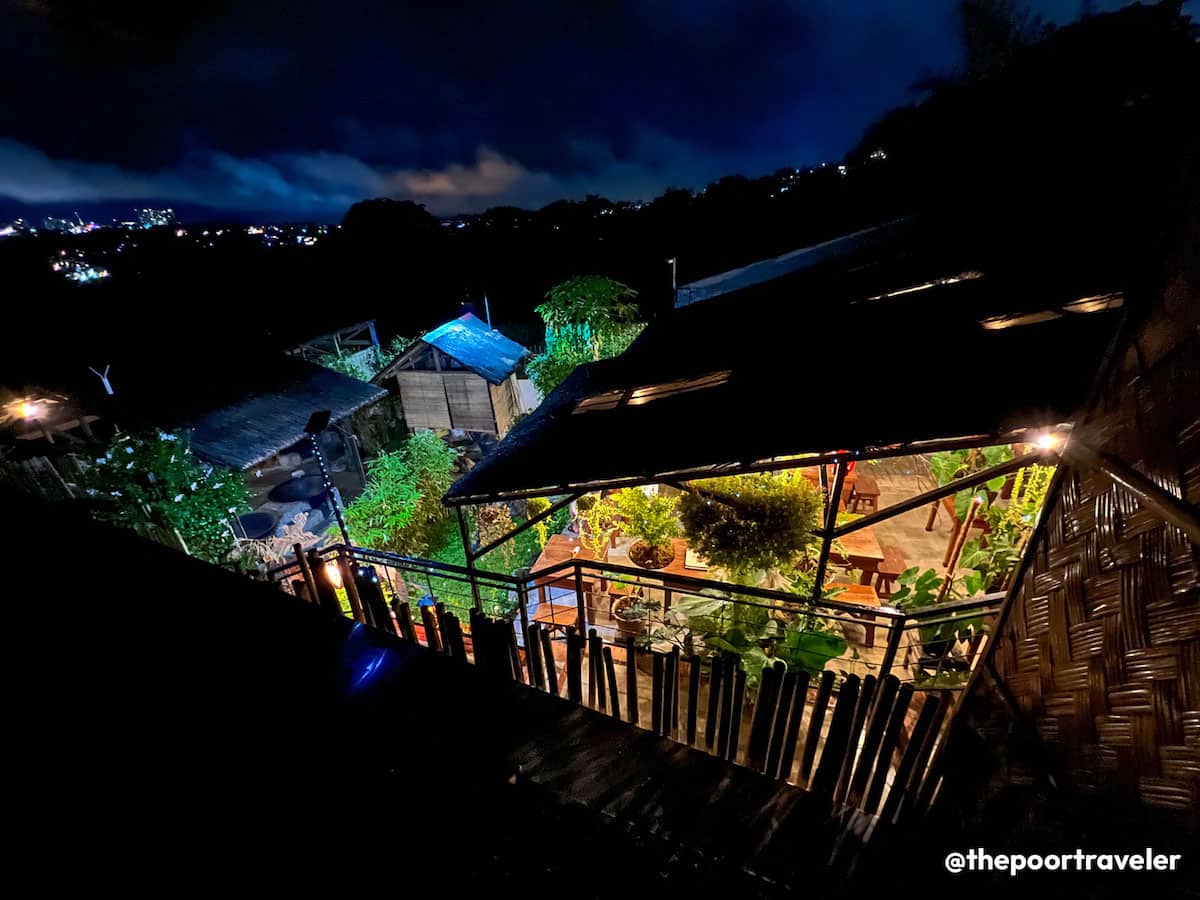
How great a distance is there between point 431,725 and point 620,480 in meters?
1.78

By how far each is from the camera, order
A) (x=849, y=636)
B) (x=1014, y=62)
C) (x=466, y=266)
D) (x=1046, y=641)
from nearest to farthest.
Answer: (x=1046, y=641)
(x=849, y=636)
(x=1014, y=62)
(x=466, y=266)

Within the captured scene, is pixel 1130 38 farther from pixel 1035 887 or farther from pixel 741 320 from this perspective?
pixel 1035 887

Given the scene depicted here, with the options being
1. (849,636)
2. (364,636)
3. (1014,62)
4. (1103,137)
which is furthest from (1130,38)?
(364,636)

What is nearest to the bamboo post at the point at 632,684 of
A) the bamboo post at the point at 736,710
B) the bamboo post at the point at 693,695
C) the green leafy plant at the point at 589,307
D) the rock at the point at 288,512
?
the bamboo post at the point at 693,695

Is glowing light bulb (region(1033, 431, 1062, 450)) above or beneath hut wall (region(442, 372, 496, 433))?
above

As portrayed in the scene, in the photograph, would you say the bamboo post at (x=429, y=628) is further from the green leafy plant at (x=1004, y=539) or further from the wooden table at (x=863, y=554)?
the green leafy plant at (x=1004, y=539)

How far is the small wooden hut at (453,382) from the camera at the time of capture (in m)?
16.3

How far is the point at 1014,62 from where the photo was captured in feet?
75.8

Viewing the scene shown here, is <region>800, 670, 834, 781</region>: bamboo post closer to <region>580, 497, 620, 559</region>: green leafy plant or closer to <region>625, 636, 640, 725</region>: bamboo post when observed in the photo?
<region>625, 636, 640, 725</region>: bamboo post

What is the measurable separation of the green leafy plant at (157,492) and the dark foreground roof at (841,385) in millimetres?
5807

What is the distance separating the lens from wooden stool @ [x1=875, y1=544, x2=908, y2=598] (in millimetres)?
6621

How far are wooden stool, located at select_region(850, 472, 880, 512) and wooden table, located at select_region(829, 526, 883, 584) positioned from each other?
179cm

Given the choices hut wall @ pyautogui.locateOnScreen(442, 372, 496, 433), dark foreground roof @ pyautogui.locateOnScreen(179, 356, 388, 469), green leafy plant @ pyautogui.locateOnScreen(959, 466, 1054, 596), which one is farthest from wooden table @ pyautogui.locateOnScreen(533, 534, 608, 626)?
hut wall @ pyautogui.locateOnScreen(442, 372, 496, 433)

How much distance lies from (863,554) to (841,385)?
12.5 feet
